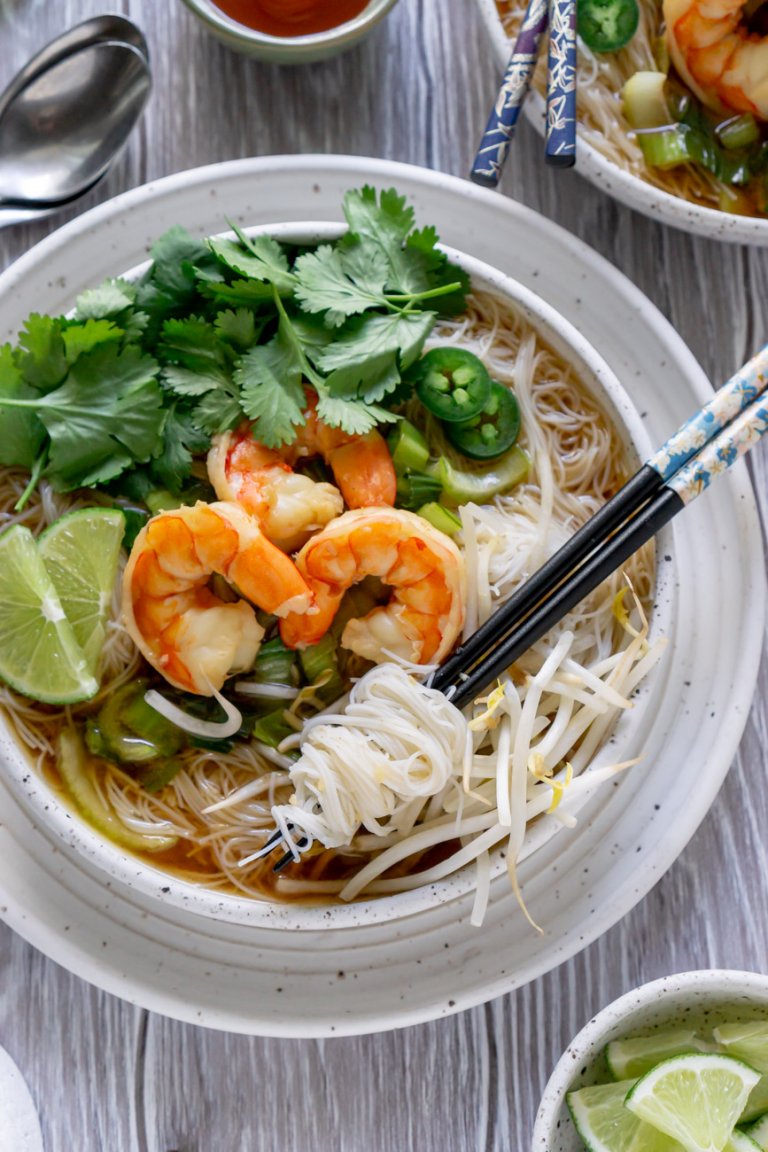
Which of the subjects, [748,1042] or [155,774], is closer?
[748,1042]

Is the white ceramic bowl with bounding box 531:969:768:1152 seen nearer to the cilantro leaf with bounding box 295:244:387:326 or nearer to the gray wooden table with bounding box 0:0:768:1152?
the gray wooden table with bounding box 0:0:768:1152

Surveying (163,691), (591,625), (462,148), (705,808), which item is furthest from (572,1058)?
(462,148)

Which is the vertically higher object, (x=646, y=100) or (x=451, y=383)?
(x=646, y=100)

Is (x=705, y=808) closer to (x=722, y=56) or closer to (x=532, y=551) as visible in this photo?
(x=532, y=551)

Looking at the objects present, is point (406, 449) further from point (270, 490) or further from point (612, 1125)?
point (612, 1125)

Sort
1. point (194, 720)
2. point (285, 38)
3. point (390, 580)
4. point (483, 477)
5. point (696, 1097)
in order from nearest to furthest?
point (696, 1097) < point (390, 580) < point (194, 720) < point (483, 477) < point (285, 38)

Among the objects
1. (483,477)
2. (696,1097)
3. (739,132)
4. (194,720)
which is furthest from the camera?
(739,132)

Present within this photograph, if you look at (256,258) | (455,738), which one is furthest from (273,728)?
(256,258)

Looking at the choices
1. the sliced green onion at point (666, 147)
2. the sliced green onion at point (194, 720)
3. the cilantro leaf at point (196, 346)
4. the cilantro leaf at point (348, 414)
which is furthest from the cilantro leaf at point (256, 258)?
the sliced green onion at point (666, 147)

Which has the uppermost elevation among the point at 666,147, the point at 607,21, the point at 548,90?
the point at 607,21
